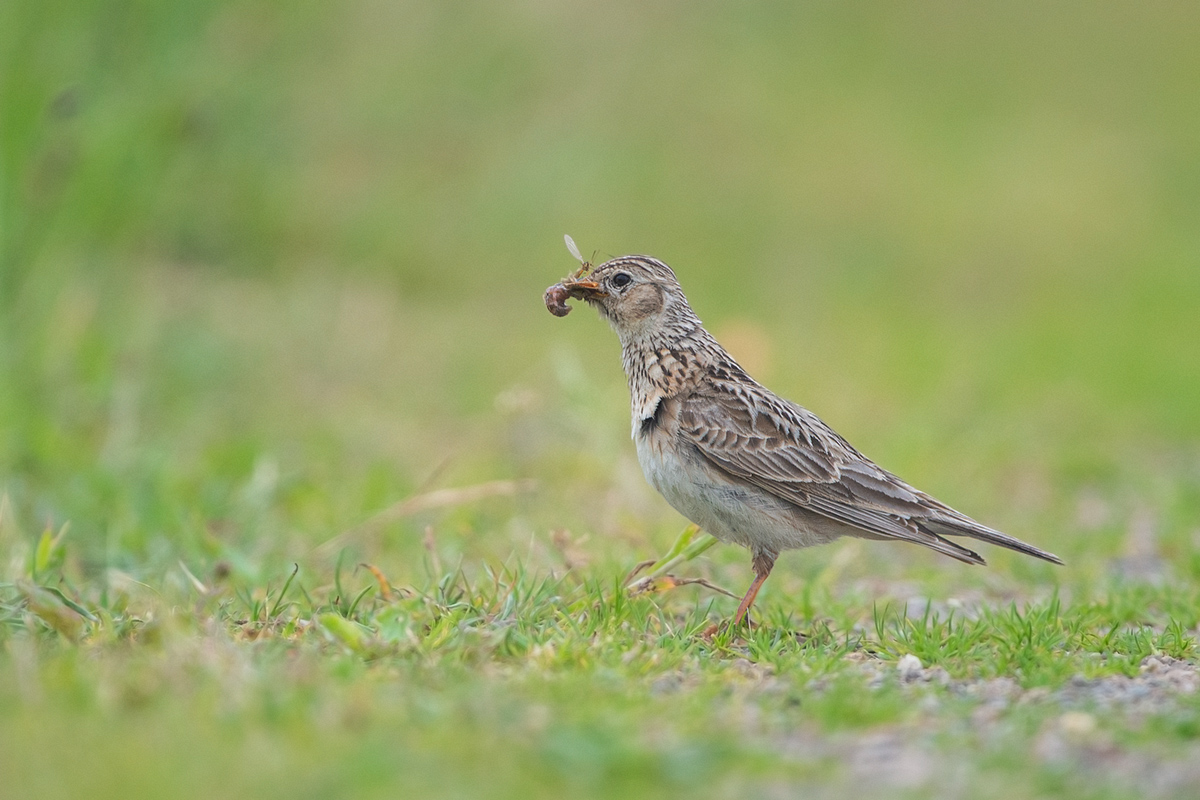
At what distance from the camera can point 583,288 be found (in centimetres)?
593

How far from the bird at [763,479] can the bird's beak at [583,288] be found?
0.19m

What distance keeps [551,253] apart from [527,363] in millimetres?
3609

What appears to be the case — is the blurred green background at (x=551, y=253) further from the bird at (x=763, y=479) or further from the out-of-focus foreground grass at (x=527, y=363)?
the bird at (x=763, y=479)

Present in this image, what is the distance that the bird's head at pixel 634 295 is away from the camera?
5.89 metres

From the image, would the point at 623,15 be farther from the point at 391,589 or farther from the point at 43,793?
the point at 43,793

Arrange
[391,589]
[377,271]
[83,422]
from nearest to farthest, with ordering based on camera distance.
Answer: [391,589] < [83,422] < [377,271]

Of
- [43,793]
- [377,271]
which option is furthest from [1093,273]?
[43,793]

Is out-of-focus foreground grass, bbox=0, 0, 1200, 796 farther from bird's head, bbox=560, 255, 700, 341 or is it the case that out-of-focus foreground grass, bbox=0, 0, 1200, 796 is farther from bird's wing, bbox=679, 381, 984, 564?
bird's head, bbox=560, 255, 700, 341

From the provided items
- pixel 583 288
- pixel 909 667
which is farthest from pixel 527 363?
pixel 909 667

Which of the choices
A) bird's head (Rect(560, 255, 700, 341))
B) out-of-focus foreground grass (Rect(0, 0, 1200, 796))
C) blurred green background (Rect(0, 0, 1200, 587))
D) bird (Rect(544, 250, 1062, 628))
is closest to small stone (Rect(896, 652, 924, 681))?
out-of-focus foreground grass (Rect(0, 0, 1200, 796))

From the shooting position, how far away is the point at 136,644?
4.22 meters

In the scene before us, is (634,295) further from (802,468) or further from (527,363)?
(527,363)

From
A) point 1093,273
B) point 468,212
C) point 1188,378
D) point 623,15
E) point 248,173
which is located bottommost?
point 248,173

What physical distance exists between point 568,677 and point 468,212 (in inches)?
476
